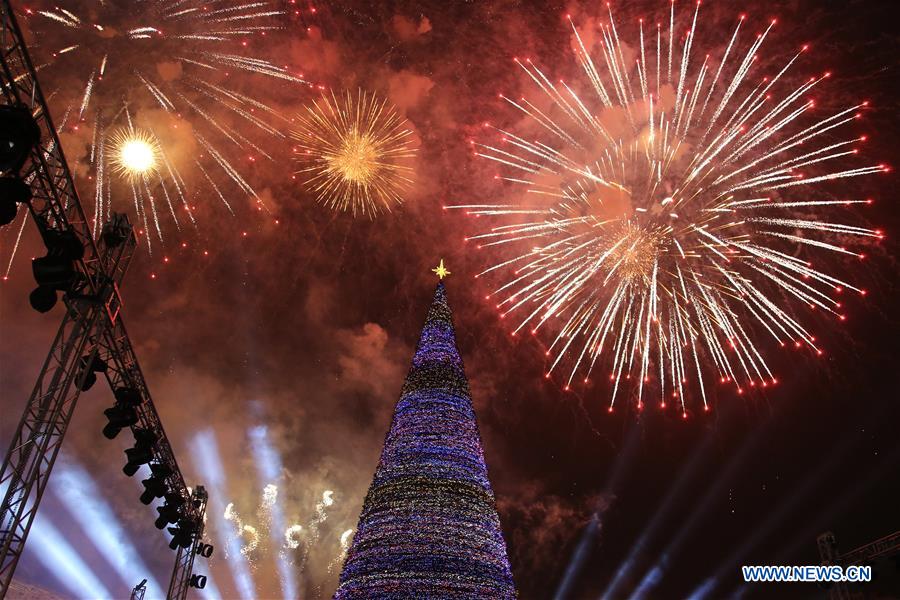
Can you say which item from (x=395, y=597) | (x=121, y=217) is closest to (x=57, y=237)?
(x=121, y=217)

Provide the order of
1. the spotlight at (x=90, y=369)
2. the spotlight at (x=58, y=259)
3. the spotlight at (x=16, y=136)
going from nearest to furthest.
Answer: the spotlight at (x=16, y=136) → the spotlight at (x=58, y=259) → the spotlight at (x=90, y=369)

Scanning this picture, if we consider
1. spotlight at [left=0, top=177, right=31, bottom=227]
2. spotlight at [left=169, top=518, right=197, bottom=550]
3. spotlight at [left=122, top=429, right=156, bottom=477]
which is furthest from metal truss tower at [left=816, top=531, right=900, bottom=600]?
spotlight at [left=0, top=177, right=31, bottom=227]

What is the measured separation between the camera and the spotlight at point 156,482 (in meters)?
16.8

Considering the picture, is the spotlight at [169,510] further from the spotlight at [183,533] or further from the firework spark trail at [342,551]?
the firework spark trail at [342,551]

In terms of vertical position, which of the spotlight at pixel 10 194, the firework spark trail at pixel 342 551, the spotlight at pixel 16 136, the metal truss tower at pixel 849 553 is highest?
the firework spark trail at pixel 342 551

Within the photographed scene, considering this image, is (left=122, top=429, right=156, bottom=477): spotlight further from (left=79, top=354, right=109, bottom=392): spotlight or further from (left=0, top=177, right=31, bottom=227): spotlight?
→ (left=0, top=177, right=31, bottom=227): spotlight

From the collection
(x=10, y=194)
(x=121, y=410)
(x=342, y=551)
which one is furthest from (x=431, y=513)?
(x=342, y=551)

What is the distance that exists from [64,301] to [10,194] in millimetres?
3212

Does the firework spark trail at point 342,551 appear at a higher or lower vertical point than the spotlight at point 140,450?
higher

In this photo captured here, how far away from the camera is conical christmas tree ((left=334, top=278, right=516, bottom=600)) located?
1348 centimetres

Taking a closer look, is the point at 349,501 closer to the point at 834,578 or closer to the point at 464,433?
the point at 464,433

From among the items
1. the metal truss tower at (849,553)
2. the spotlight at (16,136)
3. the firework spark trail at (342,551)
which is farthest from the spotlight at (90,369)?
the metal truss tower at (849,553)

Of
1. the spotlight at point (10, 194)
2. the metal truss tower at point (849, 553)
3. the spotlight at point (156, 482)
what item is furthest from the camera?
the spotlight at point (156, 482)

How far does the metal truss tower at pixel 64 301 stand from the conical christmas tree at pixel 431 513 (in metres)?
6.01
